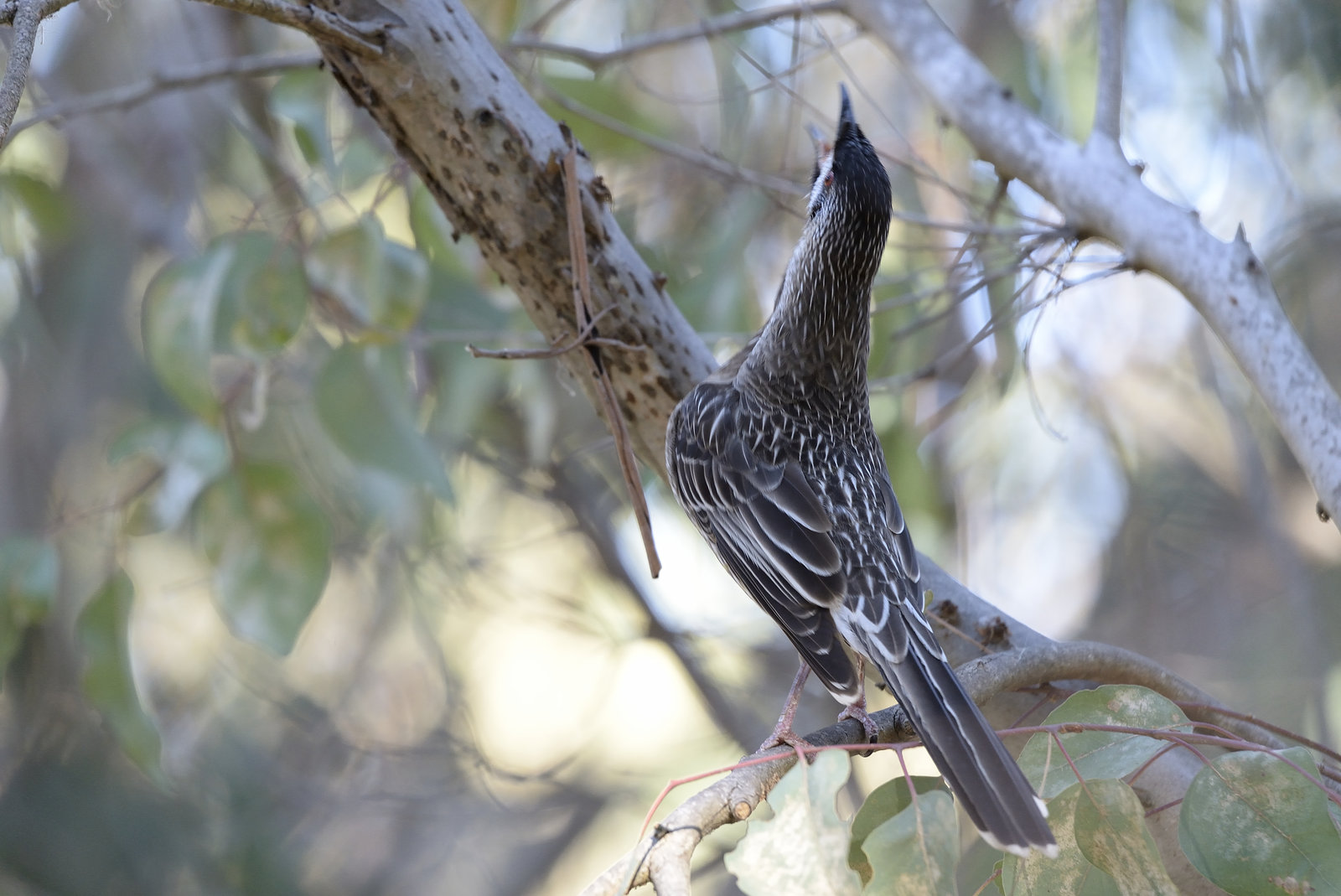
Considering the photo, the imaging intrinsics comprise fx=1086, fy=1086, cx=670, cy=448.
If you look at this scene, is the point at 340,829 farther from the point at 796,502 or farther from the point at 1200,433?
the point at 1200,433

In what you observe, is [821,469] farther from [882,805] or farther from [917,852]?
[917,852]

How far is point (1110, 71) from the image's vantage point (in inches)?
83.5

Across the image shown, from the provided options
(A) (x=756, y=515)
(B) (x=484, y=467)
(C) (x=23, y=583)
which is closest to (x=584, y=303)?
(A) (x=756, y=515)

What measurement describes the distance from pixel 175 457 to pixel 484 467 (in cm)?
177

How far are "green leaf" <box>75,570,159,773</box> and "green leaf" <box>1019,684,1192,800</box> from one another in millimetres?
2013

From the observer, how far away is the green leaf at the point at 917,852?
1196 mm

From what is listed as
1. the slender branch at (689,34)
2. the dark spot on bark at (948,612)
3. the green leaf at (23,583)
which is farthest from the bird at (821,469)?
the green leaf at (23,583)

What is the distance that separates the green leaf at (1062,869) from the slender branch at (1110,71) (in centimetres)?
127

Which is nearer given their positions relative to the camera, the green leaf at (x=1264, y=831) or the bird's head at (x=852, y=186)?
the green leaf at (x=1264, y=831)

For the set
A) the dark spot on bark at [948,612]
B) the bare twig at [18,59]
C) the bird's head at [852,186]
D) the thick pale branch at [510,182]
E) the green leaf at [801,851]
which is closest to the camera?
the bare twig at [18,59]

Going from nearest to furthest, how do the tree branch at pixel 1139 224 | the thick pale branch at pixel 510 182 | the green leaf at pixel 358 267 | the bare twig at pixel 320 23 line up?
the bare twig at pixel 320 23, the tree branch at pixel 1139 224, the thick pale branch at pixel 510 182, the green leaf at pixel 358 267

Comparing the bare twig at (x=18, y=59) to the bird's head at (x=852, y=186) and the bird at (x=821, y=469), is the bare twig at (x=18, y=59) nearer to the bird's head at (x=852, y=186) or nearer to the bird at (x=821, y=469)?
the bird at (x=821, y=469)

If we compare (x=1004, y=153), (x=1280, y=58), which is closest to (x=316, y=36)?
(x=1004, y=153)

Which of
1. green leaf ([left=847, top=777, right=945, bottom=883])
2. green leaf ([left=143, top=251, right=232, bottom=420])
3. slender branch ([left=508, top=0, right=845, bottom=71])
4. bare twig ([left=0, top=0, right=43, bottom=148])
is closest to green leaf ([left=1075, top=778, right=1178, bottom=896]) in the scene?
green leaf ([left=847, top=777, right=945, bottom=883])
